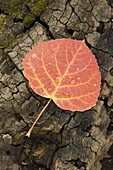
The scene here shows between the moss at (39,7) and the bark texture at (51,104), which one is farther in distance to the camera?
the moss at (39,7)

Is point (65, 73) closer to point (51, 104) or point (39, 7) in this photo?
point (51, 104)

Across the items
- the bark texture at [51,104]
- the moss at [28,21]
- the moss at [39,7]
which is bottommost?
the bark texture at [51,104]

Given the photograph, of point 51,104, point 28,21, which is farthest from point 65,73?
point 28,21

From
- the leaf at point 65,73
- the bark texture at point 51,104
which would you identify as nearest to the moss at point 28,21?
the bark texture at point 51,104

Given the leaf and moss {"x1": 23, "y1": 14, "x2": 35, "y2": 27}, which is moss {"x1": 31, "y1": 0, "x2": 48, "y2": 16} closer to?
moss {"x1": 23, "y1": 14, "x2": 35, "y2": 27}

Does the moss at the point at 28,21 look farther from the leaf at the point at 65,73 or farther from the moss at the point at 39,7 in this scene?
the leaf at the point at 65,73

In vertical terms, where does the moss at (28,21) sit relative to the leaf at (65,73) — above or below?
above

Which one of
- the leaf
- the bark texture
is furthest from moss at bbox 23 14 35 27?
the leaf
